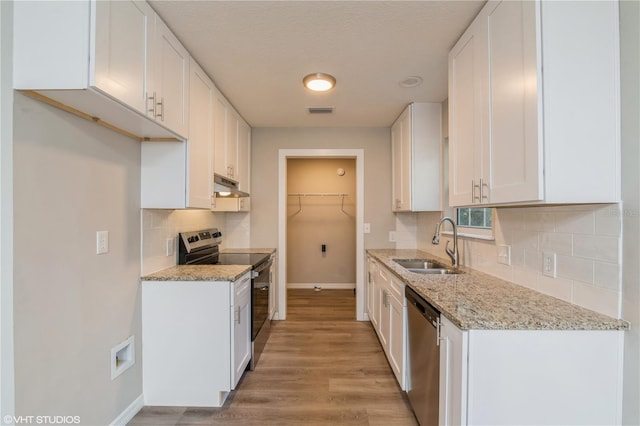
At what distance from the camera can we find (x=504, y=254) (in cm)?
187

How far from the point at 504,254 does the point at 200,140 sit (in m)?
2.28

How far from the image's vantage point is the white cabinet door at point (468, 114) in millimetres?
1526

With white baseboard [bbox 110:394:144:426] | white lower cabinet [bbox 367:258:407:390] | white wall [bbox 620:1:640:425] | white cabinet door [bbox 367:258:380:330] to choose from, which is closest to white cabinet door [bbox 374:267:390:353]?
white lower cabinet [bbox 367:258:407:390]

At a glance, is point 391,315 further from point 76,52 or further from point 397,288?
point 76,52

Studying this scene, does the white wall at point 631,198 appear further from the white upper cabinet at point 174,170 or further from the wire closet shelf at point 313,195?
the wire closet shelf at point 313,195

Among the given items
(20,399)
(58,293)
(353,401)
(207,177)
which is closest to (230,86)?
(207,177)

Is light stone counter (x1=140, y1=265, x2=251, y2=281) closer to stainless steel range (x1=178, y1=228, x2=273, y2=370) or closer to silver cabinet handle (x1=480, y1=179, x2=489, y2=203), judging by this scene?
stainless steel range (x1=178, y1=228, x2=273, y2=370)

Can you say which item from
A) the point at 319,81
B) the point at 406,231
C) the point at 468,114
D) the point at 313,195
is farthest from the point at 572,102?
the point at 313,195

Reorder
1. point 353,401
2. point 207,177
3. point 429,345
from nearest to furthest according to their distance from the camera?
1. point 429,345
2. point 353,401
3. point 207,177

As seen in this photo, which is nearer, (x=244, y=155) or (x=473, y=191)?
(x=473, y=191)

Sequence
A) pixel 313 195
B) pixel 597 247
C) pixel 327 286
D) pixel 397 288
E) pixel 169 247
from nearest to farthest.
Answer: pixel 597 247 → pixel 397 288 → pixel 169 247 → pixel 313 195 → pixel 327 286

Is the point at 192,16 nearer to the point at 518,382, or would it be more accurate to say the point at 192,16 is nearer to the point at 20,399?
the point at 20,399

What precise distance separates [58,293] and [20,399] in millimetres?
420

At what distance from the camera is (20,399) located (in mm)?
Answer: 1184
